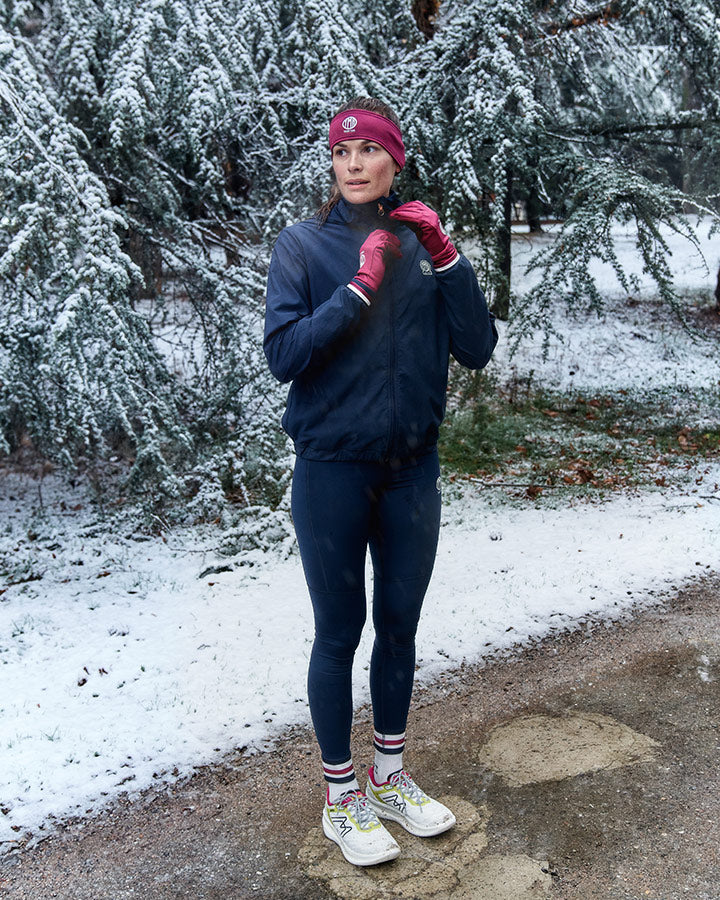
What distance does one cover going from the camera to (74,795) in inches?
124

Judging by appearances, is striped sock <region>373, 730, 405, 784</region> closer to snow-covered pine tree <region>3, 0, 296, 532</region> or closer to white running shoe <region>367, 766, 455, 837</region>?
white running shoe <region>367, 766, 455, 837</region>

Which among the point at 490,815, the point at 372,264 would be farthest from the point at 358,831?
the point at 372,264

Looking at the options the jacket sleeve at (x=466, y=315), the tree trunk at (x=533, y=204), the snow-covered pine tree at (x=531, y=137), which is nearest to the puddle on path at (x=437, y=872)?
the jacket sleeve at (x=466, y=315)

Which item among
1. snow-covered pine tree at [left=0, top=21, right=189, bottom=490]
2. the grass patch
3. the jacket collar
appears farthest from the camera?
the grass patch

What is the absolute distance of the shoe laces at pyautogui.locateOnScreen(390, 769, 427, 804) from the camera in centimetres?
281

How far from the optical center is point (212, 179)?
573cm

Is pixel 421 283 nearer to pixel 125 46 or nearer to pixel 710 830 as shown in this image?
pixel 710 830

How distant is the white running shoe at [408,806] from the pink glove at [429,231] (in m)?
1.77

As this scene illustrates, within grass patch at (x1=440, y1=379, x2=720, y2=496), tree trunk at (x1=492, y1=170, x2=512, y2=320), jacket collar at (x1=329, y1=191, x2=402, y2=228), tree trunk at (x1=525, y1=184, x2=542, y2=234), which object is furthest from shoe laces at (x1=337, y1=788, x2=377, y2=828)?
tree trunk at (x1=525, y1=184, x2=542, y2=234)

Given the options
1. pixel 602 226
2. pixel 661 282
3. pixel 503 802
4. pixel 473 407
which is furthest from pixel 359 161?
pixel 473 407

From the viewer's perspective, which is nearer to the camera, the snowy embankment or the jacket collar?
the jacket collar

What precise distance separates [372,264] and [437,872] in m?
1.91

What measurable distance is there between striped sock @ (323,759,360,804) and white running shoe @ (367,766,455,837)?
0.56ft

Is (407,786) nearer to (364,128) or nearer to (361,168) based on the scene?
(361,168)
